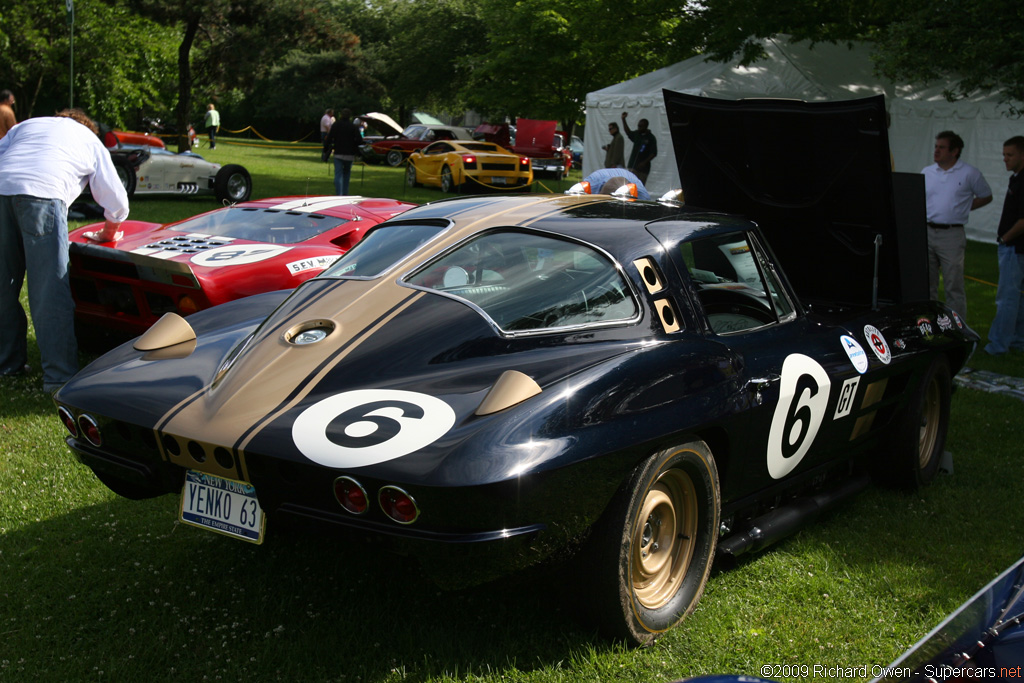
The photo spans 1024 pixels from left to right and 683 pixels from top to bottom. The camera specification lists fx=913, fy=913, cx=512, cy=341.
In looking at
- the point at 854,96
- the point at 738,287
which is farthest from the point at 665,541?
the point at 854,96

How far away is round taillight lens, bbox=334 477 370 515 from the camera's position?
2512 millimetres

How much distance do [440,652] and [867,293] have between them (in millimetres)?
2966

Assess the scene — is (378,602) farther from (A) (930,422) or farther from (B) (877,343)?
(A) (930,422)

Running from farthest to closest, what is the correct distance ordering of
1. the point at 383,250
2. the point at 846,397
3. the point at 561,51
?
the point at 561,51, the point at 846,397, the point at 383,250

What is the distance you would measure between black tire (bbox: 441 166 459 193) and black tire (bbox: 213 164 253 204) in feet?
21.2

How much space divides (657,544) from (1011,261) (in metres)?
6.14

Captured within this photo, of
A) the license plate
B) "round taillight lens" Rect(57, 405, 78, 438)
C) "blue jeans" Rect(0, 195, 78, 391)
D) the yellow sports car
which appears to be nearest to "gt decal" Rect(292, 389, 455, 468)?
the license plate

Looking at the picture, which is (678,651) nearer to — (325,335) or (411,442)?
(411,442)

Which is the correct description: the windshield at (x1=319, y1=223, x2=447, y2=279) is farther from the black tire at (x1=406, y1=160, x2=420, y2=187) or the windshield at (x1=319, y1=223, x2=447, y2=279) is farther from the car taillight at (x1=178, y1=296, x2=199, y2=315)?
the black tire at (x1=406, y1=160, x2=420, y2=187)

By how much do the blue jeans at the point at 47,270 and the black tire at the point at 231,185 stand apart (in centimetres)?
967

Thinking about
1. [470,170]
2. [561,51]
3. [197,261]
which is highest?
[561,51]

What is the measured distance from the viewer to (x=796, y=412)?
11.7ft

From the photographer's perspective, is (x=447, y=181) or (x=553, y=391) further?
(x=447, y=181)

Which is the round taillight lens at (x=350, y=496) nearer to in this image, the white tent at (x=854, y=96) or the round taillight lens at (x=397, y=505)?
the round taillight lens at (x=397, y=505)
